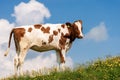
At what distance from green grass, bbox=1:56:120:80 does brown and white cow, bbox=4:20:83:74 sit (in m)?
3.03

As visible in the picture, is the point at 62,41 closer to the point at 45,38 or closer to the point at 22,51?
the point at 45,38

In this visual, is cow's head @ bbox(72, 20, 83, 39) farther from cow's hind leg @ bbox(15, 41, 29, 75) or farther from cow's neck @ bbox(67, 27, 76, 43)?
cow's hind leg @ bbox(15, 41, 29, 75)

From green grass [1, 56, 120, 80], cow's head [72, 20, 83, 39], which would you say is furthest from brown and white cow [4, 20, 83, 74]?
green grass [1, 56, 120, 80]

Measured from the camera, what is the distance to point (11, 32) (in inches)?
921

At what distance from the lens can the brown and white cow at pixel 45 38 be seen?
22.5 m

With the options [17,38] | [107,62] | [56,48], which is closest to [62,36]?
[56,48]

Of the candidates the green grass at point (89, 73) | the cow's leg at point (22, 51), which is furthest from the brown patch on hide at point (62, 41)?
the green grass at point (89, 73)

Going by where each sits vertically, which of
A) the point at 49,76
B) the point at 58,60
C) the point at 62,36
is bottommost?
the point at 49,76

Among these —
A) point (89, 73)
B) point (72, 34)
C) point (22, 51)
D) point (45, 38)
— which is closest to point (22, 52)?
point (22, 51)

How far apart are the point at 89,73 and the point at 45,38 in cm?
564

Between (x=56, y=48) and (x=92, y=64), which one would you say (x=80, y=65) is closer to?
(x=92, y=64)

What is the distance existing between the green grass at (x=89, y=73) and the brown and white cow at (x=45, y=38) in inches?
119

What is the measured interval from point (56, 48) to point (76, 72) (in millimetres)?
5170

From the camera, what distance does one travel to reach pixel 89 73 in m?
18.3
